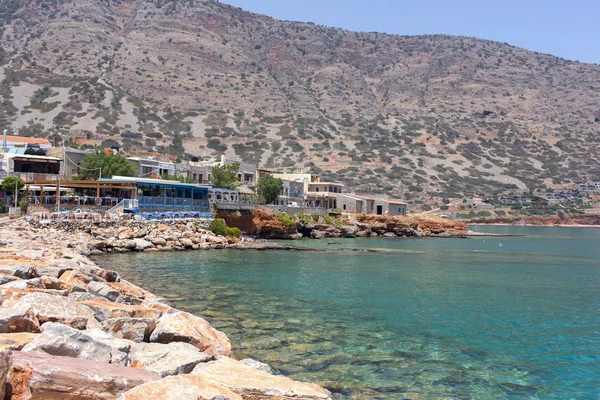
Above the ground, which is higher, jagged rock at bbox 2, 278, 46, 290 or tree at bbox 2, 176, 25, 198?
tree at bbox 2, 176, 25, 198

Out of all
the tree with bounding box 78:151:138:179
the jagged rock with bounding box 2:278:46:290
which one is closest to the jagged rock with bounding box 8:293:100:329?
the jagged rock with bounding box 2:278:46:290

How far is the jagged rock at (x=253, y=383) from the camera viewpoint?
7.64 metres

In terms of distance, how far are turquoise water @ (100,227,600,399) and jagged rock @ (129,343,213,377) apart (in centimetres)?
330

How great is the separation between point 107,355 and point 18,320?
198cm

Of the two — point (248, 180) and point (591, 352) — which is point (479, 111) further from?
point (591, 352)

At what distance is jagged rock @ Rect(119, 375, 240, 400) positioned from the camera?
633 centimetres

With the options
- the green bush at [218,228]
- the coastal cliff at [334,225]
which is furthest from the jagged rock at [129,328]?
the coastal cliff at [334,225]

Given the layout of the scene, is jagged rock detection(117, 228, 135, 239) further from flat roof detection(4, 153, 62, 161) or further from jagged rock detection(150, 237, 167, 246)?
flat roof detection(4, 153, 62, 161)

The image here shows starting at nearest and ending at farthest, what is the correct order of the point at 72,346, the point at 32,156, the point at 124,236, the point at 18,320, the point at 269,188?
the point at 72,346, the point at 18,320, the point at 124,236, the point at 32,156, the point at 269,188

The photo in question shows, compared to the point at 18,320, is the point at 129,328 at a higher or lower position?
lower

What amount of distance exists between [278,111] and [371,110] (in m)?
34.6

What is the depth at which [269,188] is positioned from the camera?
227ft

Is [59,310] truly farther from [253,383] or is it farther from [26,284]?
[253,383]

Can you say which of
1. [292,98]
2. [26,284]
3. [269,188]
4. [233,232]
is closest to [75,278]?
[26,284]
